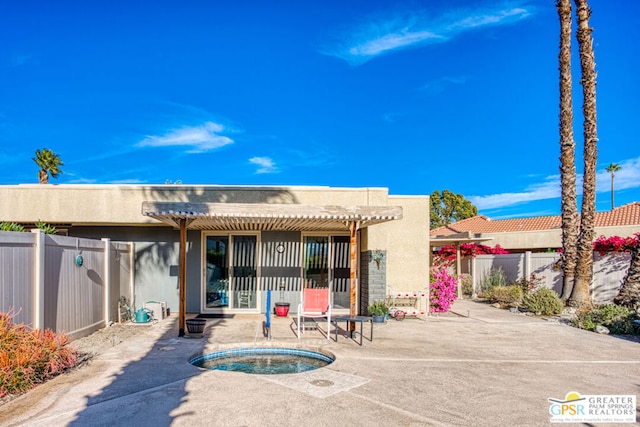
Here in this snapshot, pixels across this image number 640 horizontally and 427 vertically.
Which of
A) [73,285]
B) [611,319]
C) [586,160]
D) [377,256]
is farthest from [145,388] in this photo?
[586,160]

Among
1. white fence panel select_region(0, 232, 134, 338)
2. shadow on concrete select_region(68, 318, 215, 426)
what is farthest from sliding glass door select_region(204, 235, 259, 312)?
shadow on concrete select_region(68, 318, 215, 426)

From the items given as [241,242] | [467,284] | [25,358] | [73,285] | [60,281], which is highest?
[241,242]

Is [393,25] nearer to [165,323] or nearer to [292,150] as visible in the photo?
[165,323]

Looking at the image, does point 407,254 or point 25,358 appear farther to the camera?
point 407,254

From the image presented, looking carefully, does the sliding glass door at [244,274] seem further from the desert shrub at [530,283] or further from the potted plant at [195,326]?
the desert shrub at [530,283]

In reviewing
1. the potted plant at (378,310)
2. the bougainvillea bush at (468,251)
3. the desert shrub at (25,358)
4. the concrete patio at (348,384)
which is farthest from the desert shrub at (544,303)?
the desert shrub at (25,358)

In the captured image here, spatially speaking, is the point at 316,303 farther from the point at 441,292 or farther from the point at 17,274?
the point at 17,274

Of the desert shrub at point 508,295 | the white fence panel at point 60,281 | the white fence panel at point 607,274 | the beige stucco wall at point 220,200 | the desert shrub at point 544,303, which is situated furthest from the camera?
the desert shrub at point 508,295

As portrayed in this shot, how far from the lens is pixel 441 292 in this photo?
1368 centimetres

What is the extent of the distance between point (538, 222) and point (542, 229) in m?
2.52

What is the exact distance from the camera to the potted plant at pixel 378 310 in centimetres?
1196

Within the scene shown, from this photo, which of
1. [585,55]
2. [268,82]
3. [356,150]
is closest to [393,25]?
[585,55]

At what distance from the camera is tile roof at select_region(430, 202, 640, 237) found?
2511 centimetres

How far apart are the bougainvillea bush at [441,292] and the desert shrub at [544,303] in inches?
115
